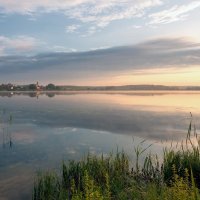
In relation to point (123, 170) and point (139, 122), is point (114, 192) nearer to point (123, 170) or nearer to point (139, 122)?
point (123, 170)

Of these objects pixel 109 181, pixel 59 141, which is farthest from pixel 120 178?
pixel 59 141

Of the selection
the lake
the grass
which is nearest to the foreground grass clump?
the grass

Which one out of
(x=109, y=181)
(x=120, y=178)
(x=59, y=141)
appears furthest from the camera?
(x=59, y=141)

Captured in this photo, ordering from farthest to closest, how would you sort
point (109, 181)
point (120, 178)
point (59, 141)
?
point (59, 141) < point (120, 178) < point (109, 181)

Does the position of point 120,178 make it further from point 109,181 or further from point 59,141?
point 59,141

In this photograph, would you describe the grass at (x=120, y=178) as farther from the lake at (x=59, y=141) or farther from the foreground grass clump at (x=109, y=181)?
the lake at (x=59, y=141)

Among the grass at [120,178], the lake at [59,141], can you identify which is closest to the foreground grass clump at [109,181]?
the grass at [120,178]

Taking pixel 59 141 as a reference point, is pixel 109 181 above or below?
above

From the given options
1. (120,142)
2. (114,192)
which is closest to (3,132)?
(120,142)

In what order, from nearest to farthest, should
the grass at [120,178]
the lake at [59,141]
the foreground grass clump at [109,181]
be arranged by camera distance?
the foreground grass clump at [109,181], the grass at [120,178], the lake at [59,141]

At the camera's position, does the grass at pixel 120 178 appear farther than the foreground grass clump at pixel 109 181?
Yes

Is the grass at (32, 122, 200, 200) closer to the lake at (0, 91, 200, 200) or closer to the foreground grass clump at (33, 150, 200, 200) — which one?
the foreground grass clump at (33, 150, 200, 200)

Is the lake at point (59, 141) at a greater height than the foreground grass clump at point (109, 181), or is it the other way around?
the foreground grass clump at point (109, 181)

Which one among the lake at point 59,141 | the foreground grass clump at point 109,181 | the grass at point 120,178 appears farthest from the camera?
the lake at point 59,141
